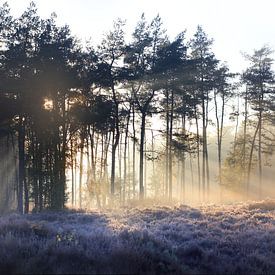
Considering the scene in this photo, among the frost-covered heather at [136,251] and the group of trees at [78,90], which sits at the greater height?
the group of trees at [78,90]

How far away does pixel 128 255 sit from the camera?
8.38 meters

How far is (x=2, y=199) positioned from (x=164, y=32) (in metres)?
23.0

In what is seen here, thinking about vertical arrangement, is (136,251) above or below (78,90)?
below

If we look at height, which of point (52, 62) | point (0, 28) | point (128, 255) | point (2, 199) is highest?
point (0, 28)

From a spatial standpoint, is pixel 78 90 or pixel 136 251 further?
pixel 78 90

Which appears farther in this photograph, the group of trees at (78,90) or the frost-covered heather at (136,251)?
the group of trees at (78,90)

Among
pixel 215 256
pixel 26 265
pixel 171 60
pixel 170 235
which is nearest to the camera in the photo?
pixel 26 265

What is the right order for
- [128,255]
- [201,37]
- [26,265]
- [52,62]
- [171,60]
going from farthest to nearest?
[201,37]
[171,60]
[52,62]
[128,255]
[26,265]

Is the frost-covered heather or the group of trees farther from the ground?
the group of trees

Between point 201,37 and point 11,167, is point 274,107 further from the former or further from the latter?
point 11,167

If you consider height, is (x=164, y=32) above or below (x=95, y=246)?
above

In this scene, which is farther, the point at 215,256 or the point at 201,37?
the point at 201,37

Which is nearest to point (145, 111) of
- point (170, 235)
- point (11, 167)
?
point (11, 167)

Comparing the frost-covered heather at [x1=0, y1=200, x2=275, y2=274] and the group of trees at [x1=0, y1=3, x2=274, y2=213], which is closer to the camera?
the frost-covered heather at [x1=0, y1=200, x2=275, y2=274]
